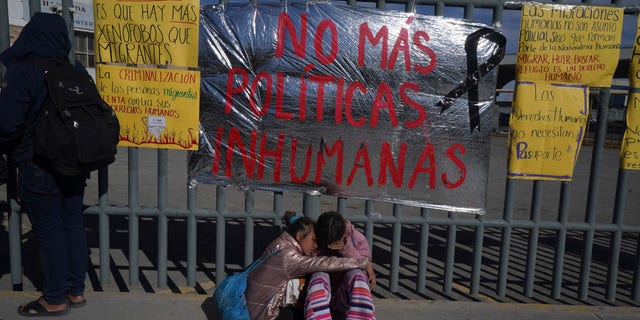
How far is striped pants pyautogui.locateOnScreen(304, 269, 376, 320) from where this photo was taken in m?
2.85

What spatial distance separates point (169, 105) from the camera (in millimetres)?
3531

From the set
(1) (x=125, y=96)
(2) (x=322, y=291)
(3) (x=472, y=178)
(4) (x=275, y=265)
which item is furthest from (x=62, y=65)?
(3) (x=472, y=178)

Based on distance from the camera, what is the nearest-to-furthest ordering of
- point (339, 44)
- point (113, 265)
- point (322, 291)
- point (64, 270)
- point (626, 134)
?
point (322, 291) < point (64, 270) < point (339, 44) < point (626, 134) < point (113, 265)

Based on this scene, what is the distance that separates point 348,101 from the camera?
11.6 ft

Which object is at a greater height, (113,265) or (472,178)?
(472,178)

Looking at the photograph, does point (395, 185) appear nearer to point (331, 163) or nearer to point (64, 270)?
point (331, 163)

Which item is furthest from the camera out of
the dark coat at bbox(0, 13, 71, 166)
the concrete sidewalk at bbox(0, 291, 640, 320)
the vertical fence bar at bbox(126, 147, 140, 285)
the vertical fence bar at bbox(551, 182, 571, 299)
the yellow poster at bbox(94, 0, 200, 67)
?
the vertical fence bar at bbox(551, 182, 571, 299)

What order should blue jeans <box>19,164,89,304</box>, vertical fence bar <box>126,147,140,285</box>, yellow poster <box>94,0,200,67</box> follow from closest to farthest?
blue jeans <box>19,164,89,304</box>
yellow poster <box>94,0,200,67</box>
vertical fence bar <box>126,147,140,285</box>

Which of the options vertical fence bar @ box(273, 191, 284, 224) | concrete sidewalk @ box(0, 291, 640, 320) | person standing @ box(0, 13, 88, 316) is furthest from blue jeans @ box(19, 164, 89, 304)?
vertical fence bar @ box(273, 191, 284, 224)

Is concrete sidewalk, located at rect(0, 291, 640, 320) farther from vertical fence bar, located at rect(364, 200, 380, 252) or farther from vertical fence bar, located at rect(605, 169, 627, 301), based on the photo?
vertical fence bar, located at rect(364, 200, 380, 252)

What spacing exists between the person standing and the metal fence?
0.43 meters

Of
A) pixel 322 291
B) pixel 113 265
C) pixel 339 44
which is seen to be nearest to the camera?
pixel 322 291

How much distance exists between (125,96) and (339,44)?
1.52 meters

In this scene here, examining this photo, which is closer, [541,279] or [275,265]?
[275,265]
